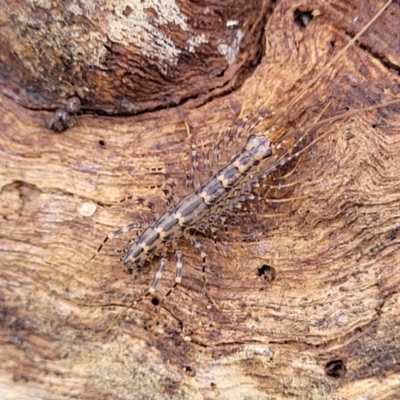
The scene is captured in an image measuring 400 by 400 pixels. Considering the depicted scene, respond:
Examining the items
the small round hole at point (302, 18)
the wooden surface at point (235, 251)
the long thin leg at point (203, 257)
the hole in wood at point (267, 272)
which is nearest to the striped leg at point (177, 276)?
the wooden surface at point (235, 251)

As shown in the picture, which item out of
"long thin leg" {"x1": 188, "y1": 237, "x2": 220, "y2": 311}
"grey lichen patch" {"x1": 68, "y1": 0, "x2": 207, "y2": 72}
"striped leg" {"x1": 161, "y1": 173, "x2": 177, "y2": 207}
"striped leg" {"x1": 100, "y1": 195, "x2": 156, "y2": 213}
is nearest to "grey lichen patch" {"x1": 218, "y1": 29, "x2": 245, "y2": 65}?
"grey lichen patch" {"x1": 68, "y1": 0, "x2": 207, "y2": 72}

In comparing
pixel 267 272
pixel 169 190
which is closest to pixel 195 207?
pixel 169 190

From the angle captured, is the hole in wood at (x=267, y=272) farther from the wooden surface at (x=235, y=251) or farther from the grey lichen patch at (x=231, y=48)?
the grey lichen patch at (x=231, y=48)

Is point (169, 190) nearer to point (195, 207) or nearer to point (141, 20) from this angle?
point (195, 207)

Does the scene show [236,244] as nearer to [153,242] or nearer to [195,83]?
[153,242]

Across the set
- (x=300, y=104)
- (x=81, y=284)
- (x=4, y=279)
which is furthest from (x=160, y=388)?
(x=300, y=104)

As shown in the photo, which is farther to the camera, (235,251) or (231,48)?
(231,48)
